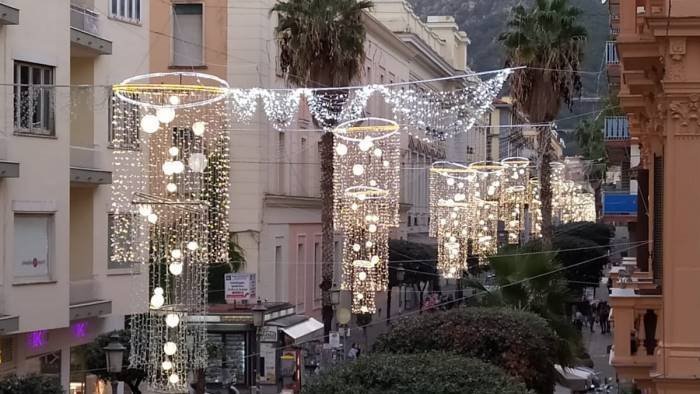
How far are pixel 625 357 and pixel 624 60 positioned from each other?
2.94 metres

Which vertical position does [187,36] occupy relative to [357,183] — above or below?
above

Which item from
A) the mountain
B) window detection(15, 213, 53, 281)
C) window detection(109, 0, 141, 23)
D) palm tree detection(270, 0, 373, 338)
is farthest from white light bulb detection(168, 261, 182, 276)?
the mountain

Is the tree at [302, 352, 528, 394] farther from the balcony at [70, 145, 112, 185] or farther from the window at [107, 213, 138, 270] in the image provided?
the balcony at [70, 145, 112, 185]

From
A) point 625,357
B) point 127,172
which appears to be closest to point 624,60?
point 625,357

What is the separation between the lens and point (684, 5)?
1228cm

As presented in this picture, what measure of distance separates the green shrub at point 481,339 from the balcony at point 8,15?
9750 mm

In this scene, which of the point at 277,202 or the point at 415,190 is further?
the point at 415,190

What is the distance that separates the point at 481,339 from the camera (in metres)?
21.5

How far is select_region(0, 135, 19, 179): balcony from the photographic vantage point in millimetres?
25844

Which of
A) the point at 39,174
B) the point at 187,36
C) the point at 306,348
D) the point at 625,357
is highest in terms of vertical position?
the point at 187,36

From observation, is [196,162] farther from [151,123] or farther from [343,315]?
[343,315]

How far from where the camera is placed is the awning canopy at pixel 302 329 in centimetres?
3631

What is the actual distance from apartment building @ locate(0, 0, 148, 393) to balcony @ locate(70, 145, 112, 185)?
0.03 m

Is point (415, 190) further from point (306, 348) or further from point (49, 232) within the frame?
point (49, 232)
